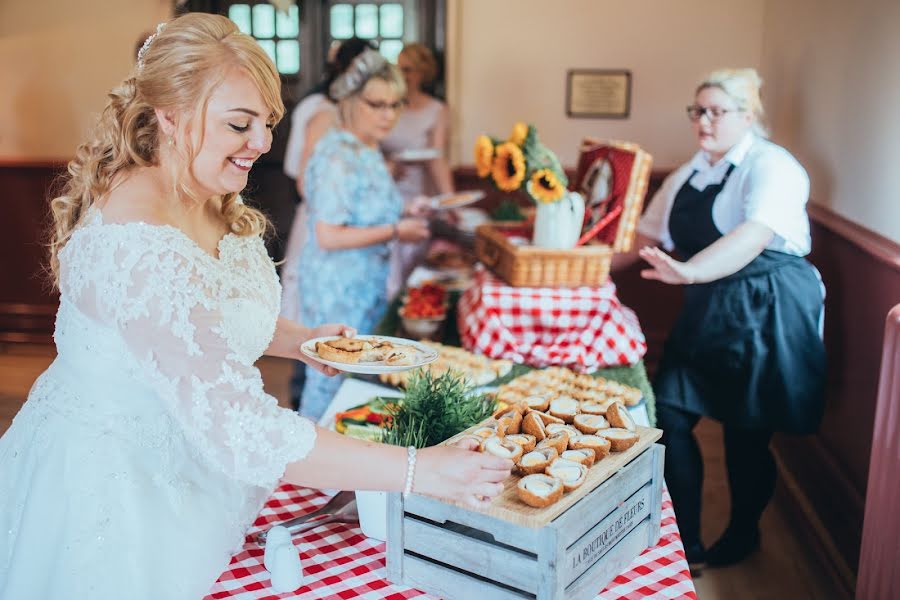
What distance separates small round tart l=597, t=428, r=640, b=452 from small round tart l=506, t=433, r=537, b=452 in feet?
0.45

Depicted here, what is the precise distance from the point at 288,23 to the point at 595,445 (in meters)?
4.66

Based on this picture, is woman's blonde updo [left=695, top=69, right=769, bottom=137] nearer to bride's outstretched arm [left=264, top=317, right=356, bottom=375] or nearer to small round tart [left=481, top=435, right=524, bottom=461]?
bride's outstretched arm [left=264, top=317, right=356, bottom=375]

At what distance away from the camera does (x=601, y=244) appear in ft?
10.2

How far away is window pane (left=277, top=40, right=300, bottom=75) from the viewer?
18.6 feet

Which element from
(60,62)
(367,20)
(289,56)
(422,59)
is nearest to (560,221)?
(422,59)

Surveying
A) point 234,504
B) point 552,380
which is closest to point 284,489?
point 234,504

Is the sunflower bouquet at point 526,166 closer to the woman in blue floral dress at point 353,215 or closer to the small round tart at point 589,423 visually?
the woman in blue floral dress at point 353,215

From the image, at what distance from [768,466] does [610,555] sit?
1831 millimetres

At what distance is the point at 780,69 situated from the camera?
450cm

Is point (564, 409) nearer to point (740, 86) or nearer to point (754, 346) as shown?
point (754, 346)

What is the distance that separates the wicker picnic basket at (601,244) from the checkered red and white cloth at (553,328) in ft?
0.14

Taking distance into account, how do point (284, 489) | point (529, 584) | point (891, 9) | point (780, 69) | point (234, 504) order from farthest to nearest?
point (780, 69), point (891, 9), point (284, 489), point (234, 504), point (529, 584)

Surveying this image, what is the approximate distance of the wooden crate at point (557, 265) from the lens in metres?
3.00

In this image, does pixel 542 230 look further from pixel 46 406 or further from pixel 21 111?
pixel 21 111
